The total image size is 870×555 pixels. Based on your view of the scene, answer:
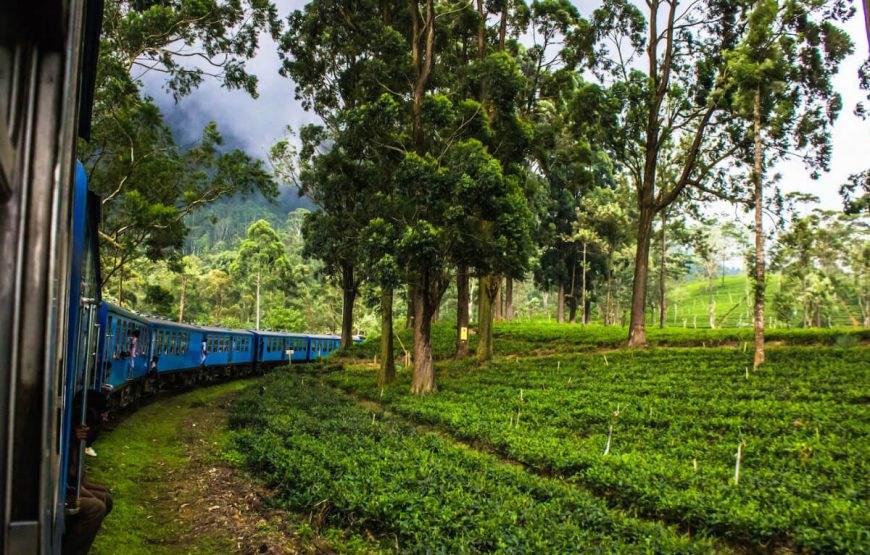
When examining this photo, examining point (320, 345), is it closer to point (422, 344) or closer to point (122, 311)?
point (422, 344)

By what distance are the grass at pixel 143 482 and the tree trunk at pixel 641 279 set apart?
1700 cm

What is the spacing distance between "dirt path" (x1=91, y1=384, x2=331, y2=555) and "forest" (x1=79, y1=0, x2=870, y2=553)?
0.33 meters

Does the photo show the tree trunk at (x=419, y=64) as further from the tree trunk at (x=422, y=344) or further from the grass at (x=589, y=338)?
the grass at (x=589, y=338)

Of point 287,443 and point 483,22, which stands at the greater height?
point 483,22

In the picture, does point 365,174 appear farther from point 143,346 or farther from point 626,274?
point 626,274

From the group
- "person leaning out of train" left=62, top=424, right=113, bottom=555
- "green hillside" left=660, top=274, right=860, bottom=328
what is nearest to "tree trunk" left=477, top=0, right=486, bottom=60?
"person leaning out of train" left=62, top=424, right=113, bottom=555

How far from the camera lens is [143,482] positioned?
8672mm

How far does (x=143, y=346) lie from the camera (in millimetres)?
16578

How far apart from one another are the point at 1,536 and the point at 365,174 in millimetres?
21219

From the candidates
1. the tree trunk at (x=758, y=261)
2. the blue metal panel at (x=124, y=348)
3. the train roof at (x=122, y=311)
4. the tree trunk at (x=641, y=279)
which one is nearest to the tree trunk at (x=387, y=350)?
the blue metal panel at (x=124, y=348)

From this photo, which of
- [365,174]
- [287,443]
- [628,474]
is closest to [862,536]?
[628,474]

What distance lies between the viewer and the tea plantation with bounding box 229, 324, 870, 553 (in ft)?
21.5

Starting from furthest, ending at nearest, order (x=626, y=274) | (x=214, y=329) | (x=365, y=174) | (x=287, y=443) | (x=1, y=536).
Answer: (x=626, y=274) < (x=214, y=329) < (x=365, y=174) < (x=287, y=443) < (x=1, y=536)

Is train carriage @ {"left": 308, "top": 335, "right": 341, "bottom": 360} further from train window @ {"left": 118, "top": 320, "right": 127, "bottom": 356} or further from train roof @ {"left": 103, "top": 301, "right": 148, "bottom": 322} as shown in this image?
train window @ {"left": 118, "top": 320, "right": 127, "bottom": 356}
